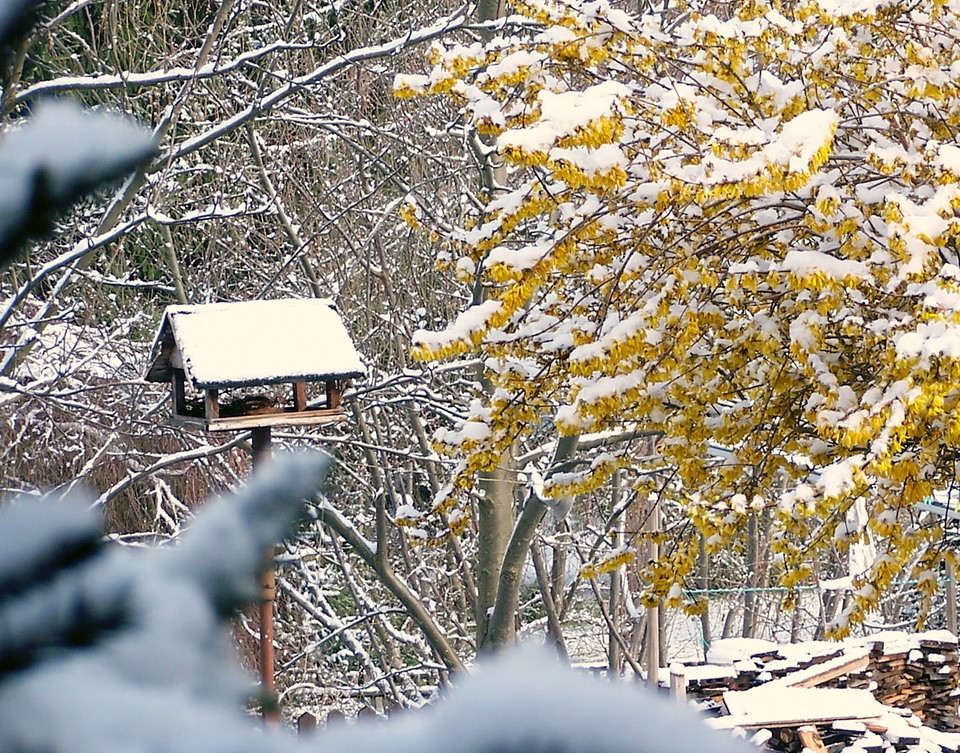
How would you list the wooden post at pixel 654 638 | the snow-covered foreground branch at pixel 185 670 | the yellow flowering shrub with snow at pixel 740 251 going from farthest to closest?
the wooden post at pixel 654 638 → the yellow flowering shrub with snow at pixel 740 251 → the snow-covered foreground branch at pixel 185 670

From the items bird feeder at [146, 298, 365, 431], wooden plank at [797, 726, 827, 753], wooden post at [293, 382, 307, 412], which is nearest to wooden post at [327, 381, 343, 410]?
bird feeder at [146, 298, 365, 431]

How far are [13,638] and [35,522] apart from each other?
0.03 meters

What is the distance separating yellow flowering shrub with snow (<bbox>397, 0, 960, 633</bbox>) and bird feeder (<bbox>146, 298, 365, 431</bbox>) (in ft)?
1.41

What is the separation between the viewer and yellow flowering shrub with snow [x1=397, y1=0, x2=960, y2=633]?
3604 millimetres

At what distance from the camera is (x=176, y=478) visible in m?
8.48

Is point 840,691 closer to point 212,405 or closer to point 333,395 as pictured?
point 333,395

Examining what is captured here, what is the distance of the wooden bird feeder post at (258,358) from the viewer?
14.5 ft

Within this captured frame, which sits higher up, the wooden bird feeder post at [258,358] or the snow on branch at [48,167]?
the wooden bird feeder post at [258,358]

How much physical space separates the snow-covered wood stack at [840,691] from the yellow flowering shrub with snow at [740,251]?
1724 millimetres

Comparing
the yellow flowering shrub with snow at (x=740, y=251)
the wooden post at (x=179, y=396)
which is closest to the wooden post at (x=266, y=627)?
the wooden post at (x=179, y=396)

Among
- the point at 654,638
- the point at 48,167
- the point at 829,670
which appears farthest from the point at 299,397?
the point at 829,670

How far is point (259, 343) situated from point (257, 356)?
75 millimetres

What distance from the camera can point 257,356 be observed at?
4.52 m

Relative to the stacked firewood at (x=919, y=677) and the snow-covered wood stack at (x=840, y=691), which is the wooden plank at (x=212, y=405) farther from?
the stacked firewood at (x=919, y=677)
